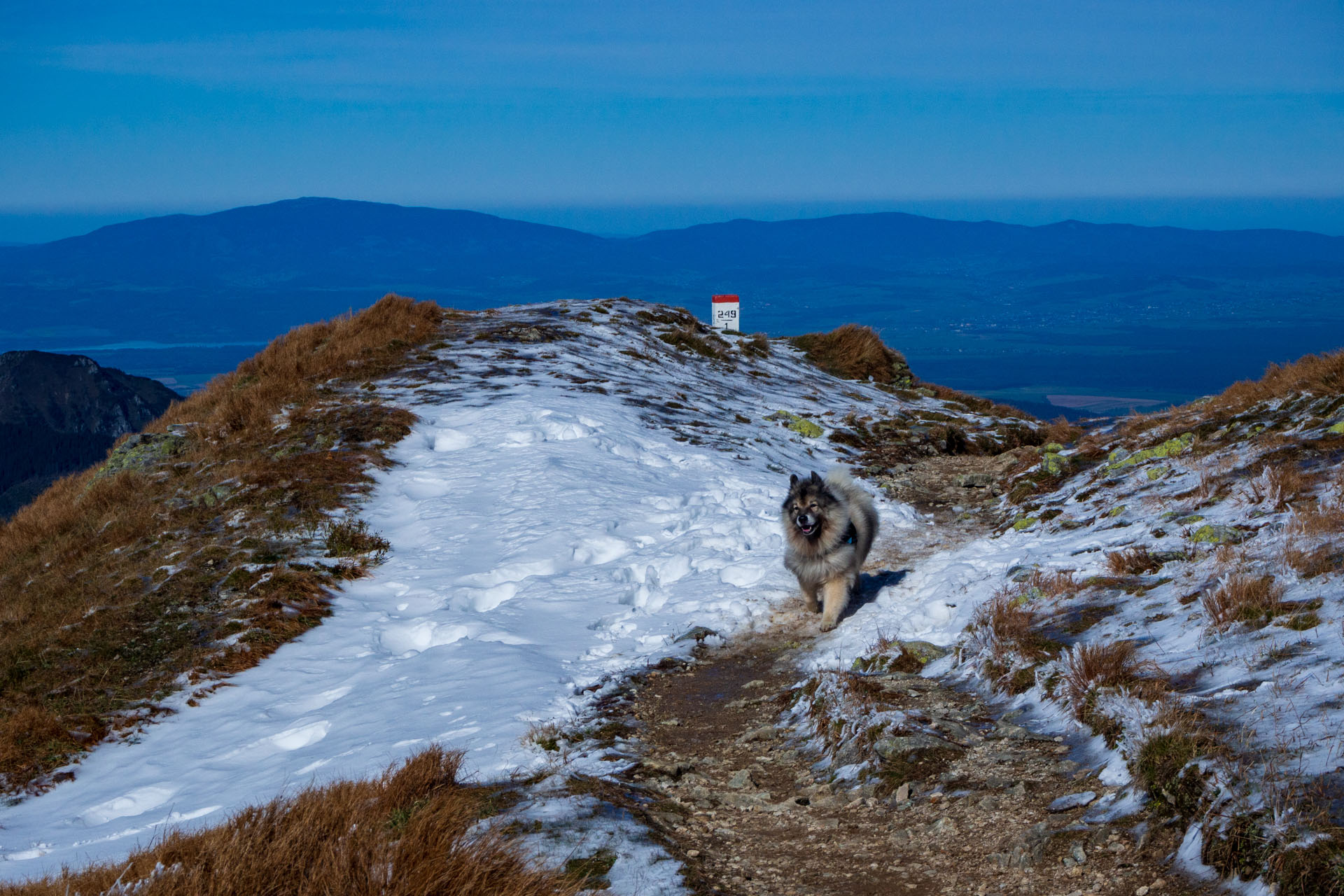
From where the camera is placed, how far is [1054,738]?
5762 mm

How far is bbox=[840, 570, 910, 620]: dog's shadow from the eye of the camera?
10250 millimetres

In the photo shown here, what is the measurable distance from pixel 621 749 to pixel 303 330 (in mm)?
20411

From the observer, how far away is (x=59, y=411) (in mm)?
88125

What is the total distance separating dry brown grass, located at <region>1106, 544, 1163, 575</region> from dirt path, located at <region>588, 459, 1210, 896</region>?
2.63m

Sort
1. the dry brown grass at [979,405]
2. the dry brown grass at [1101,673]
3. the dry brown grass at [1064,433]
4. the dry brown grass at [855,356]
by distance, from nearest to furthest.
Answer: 1. the dry brown grass at [1101,673]
2. the dry brown grass at [1064,433]
3. the dry brown grass at [979,405]
4. the dry brown grass at [855,356]

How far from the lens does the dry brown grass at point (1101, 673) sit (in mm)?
5797

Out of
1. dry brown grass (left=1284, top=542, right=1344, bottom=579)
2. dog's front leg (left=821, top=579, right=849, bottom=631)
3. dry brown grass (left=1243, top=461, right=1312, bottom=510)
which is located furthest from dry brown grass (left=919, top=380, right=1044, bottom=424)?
dry brown grass (left=1284, top=542, right=1344, bottom=579)

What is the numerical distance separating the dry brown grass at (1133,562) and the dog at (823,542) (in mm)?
2603

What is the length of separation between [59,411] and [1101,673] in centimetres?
10474

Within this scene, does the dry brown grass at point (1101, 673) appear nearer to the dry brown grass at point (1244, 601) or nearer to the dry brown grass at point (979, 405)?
the dry brown grass at point (1244, 601)

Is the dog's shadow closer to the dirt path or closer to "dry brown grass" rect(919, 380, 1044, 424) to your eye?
the dirt path

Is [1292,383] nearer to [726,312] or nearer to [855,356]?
[855,356]

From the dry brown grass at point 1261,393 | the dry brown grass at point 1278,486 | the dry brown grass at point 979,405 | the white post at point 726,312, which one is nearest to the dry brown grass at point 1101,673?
the dry brown grass at point 1278,486

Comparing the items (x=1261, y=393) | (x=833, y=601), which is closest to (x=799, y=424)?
(x=1261, y=393)
